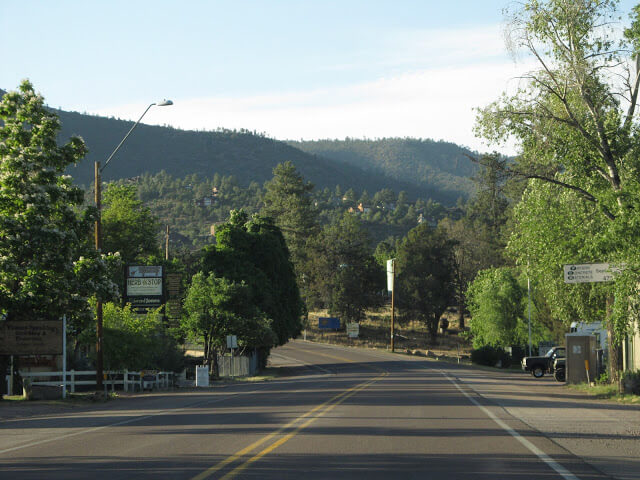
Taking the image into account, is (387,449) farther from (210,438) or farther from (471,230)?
(471,230)

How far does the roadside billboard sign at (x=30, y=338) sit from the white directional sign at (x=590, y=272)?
697 inches

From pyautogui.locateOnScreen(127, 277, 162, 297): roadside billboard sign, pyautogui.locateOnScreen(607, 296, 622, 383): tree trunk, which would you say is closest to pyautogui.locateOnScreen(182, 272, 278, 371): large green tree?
pyautogui.locateOnScreen(127, 277, 162, 297): roadside billboard sign

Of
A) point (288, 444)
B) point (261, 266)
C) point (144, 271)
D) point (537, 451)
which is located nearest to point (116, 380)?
point (144, 271)

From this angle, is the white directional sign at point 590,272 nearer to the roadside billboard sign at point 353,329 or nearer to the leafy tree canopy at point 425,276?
the roadside billboard sign at point 353,329

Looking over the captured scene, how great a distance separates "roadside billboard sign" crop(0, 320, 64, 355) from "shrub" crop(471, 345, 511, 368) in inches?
2053

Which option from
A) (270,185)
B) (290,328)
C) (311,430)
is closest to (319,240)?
(270,185)

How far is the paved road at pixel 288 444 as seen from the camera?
10.9 meters

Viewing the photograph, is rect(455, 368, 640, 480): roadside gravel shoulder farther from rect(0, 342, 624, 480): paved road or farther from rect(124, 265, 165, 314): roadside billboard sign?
rect(124, 265, 165, 314): roadside billboard sign

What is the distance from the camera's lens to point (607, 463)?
39.9 feet

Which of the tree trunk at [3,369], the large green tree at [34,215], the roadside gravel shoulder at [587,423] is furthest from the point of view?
the tree trunk at [3,369]

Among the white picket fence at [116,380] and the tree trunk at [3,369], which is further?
the white picket fence at [116,380]

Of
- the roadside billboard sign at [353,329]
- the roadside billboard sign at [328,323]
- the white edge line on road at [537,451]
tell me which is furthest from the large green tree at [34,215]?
the roadside billboard sign at [328,323]

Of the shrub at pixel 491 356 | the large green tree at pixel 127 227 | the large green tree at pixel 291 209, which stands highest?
the large green tree at pixel 291 209

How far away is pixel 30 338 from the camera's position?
27328 millimetres
